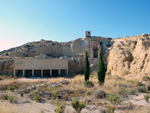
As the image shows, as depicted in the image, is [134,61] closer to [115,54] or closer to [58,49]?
[115,54]

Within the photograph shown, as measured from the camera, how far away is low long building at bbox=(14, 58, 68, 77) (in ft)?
96.7

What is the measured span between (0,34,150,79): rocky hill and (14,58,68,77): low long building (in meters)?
3.41

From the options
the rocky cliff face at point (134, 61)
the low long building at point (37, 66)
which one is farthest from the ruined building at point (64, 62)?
the rocky cliff face at point (134, 61)

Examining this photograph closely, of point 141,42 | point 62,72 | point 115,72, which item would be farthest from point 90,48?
point 141,42

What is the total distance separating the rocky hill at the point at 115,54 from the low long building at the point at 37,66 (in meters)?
3.41

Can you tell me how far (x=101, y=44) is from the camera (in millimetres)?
42344

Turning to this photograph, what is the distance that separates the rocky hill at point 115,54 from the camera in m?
19.7

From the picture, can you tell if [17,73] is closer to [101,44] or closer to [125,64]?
[125,64]

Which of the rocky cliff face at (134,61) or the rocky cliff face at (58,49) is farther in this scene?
the rocky cliff face at (58,49)

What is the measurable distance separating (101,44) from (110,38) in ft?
24.8

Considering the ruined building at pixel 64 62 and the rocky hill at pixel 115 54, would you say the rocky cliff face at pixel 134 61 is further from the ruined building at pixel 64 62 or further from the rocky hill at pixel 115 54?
the ruined building at pixel 64 62

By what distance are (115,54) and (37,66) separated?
20806 millimetres

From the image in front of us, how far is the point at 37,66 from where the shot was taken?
30.1m

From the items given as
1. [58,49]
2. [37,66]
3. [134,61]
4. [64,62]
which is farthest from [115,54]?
[58,49]
